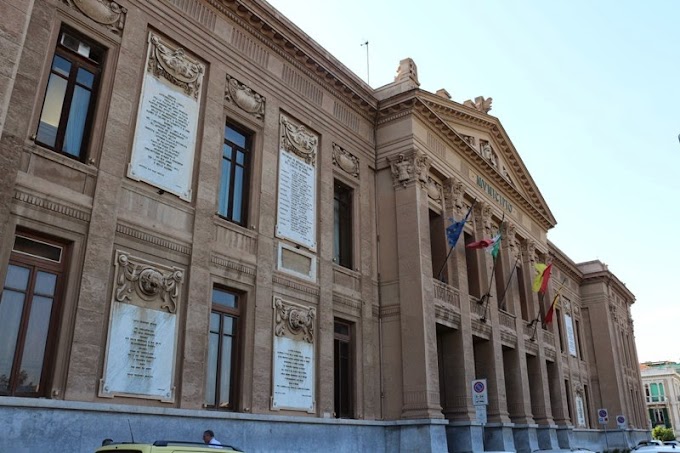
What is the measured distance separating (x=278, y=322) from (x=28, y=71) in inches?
313

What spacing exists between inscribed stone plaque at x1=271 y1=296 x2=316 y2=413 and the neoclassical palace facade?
62 millimetres

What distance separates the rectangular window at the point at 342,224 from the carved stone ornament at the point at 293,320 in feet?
9.67

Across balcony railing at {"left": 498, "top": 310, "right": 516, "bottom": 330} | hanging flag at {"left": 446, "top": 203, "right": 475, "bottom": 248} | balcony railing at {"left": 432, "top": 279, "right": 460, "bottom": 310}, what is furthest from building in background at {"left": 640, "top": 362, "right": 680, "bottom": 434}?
hanging flag at {"left": 446, "top": 203, "right": 475, "bottom": 248}

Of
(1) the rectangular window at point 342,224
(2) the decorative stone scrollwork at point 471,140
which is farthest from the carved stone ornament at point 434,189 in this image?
(1) the rectangular window at point 342,224

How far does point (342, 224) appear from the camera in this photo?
1973cm

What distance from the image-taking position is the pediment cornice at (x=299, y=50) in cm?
1642

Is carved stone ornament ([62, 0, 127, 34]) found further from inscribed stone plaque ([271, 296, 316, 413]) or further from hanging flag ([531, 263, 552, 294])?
hanging flag ([531, 263, 552, 294])

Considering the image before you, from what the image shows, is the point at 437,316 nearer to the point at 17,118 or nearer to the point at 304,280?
the point at 304,280

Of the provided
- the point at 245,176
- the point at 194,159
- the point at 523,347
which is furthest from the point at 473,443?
the point at 194,159

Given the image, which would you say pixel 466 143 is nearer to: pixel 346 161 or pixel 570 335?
pixel 346 161

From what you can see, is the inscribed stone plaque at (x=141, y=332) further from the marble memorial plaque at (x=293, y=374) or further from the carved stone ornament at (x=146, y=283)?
the marble memorial plaque at (x=293, y=374)

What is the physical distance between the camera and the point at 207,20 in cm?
1562

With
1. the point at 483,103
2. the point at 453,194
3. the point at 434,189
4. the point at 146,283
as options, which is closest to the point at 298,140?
the point at 434,189

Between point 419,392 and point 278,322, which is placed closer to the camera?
point 278,322
